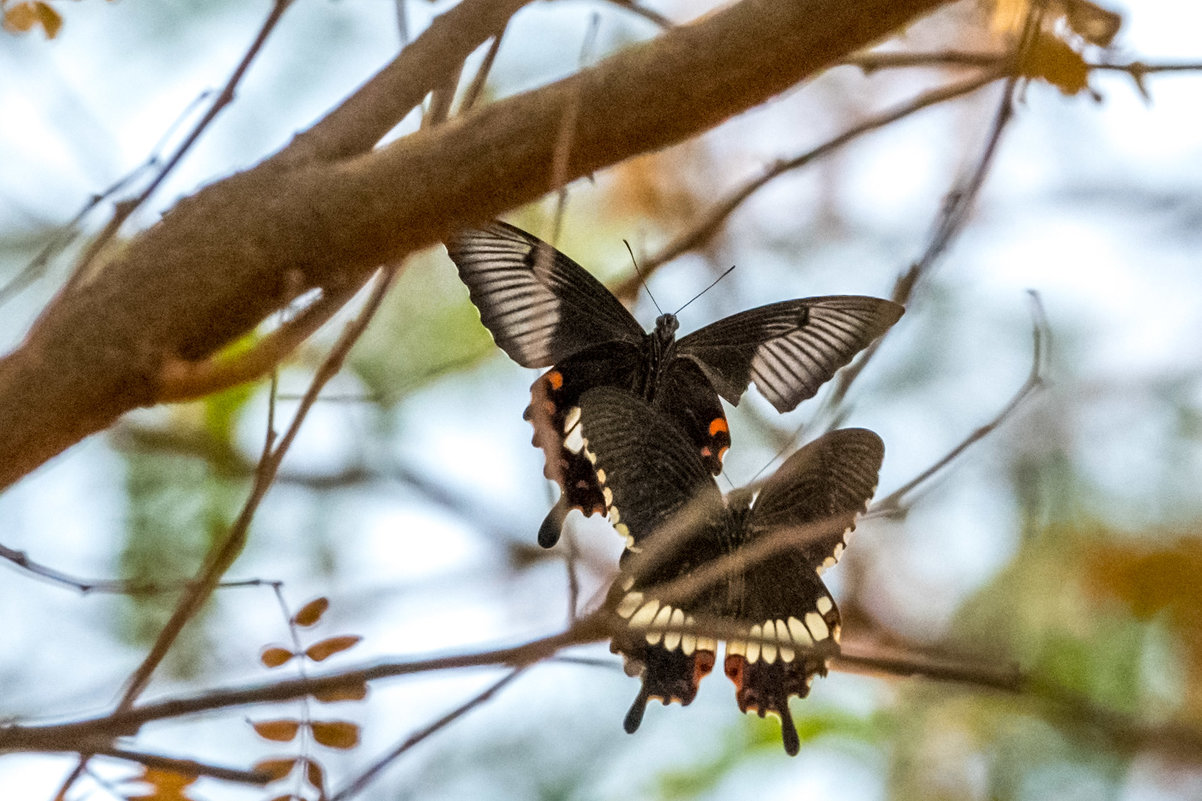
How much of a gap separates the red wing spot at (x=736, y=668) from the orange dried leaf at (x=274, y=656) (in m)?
0.41

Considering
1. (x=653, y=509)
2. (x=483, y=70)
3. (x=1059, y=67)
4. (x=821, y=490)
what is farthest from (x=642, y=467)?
(x=1059, y=67)

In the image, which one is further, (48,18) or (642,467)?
(48,18)

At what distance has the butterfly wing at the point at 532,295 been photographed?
2.88 ft

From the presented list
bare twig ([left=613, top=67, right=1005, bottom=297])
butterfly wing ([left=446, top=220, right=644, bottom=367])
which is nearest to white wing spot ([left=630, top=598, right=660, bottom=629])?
butterfly wing ([left=446, top=220, right=644, bottom=367])

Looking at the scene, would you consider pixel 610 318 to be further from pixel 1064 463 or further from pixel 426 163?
pixel 1064 463

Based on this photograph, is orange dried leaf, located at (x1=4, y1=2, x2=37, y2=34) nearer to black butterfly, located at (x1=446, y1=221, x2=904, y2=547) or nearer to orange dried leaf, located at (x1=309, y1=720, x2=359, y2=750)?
black butterfly, located at (x1=446, y1=221, x2=904, y2=547)

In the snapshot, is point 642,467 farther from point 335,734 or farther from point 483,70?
point 483,70

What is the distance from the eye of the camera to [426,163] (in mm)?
872

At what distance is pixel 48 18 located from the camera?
119 cm

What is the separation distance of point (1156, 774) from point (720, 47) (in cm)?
101

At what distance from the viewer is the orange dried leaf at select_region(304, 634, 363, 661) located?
944 mm

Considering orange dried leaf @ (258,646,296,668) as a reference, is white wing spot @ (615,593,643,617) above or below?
below

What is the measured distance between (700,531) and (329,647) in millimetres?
381

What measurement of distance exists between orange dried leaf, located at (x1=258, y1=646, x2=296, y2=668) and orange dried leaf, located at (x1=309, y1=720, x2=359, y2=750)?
7 cm
